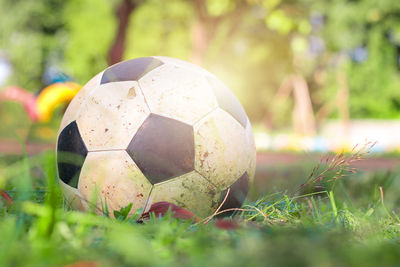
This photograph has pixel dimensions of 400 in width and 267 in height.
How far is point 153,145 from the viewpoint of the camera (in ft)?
7.43

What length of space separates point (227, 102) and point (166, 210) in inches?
29.6

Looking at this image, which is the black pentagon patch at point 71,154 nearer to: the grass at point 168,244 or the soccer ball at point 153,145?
the soccer ball at point 153,145

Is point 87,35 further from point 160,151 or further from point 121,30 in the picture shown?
point 160,151

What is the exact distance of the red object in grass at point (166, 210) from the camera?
2.04 metres

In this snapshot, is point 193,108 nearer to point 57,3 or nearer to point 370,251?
point 370,251

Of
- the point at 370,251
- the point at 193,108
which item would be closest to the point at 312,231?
the point at 370,251

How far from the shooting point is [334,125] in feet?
82.2

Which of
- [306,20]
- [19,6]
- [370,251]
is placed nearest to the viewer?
[370,251]

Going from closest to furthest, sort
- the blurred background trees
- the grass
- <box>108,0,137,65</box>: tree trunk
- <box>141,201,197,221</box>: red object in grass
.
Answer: the grass < <box>141,201,197,221</box>: red object in grass < <box>108,0,137,65</box>: tree trunk < the blurred background trees

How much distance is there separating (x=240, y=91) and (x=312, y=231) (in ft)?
97.0

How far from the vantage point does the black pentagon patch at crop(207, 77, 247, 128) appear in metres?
2.52

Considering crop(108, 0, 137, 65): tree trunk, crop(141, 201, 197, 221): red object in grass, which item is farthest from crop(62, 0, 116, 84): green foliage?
crop(141, 201, 197, 221): red object in grass

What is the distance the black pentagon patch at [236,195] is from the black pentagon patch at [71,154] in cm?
78

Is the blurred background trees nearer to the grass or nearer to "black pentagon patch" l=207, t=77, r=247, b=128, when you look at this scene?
"black pentagon patch" l=207, t=77, r=247, b=128
